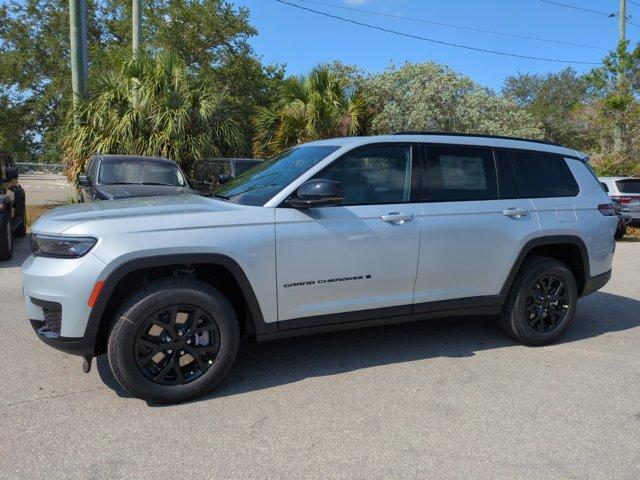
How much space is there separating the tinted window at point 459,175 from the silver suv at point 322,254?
0.01m

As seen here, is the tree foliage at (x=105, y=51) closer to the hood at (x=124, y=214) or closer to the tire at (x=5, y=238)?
the tire at (x=5, y=238)

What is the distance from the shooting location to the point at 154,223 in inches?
137

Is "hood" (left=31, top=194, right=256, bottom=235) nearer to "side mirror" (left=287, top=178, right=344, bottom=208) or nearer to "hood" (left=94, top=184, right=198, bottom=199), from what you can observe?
"side mirror" (left=287, top=178, right=344, bottom=208)

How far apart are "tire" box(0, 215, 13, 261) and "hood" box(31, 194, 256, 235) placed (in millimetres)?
4917

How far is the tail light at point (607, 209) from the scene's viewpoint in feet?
17.0

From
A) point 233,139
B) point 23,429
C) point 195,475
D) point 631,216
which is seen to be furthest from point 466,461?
point 631,216

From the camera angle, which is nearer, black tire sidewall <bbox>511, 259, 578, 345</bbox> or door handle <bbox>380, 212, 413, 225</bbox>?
door handle <bbox>380, 212, 413, 225</bbox>

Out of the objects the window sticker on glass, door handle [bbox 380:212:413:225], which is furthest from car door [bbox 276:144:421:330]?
the window sticker on glass

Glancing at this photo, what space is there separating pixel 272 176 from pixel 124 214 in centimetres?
125

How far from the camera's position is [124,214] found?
3.55 meters

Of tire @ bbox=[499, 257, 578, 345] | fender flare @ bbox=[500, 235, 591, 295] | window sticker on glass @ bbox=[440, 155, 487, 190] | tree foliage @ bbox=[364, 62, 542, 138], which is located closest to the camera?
window sticker on glass @ bbox=[440, 155, 487, 190]

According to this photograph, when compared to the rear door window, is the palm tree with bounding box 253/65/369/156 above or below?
above

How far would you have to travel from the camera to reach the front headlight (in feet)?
11.0

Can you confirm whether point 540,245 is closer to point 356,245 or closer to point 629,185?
point 356,245
